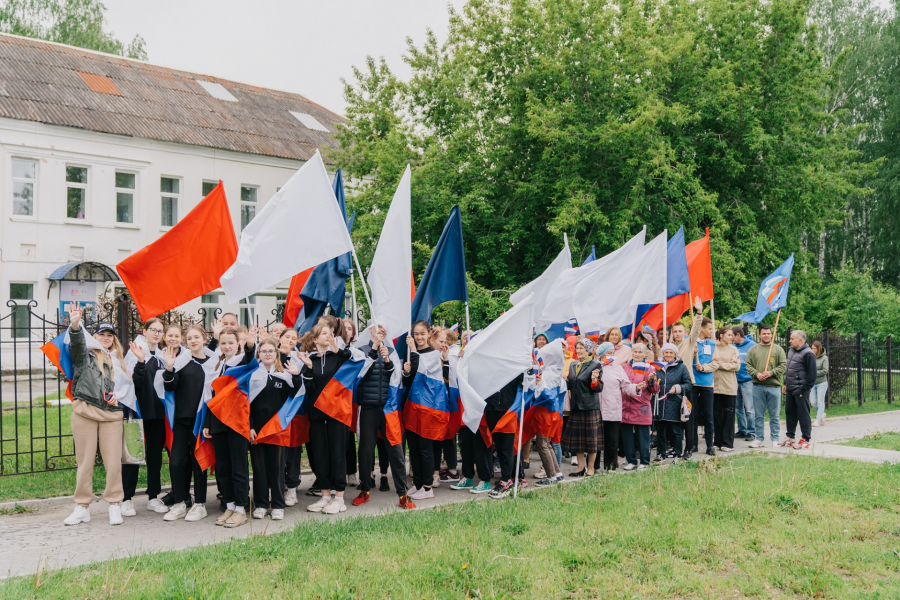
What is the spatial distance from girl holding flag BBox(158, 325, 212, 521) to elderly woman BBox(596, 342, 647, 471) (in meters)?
4.99

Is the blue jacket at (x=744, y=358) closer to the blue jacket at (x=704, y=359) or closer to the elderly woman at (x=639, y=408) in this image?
the blue jacket at (x=704, y=359)

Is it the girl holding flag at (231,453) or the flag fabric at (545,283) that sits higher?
the flag fabric at (545,283)

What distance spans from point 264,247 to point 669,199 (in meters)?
14.8

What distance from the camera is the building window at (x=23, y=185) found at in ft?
77.5

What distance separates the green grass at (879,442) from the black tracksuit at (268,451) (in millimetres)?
8986

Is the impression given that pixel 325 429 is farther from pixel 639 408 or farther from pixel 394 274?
pixel 639 408

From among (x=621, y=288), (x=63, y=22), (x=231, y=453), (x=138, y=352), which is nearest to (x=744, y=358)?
(x=621, y=288)

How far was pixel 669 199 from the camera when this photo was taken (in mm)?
19906

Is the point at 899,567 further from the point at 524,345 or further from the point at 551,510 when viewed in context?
the point at 524,345

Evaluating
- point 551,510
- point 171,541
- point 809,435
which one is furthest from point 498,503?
point 809,435

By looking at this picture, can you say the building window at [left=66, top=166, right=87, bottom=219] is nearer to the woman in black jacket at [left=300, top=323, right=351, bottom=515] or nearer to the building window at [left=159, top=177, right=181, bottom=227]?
the building window at [left=159, top=177, right=181, bottom=227]

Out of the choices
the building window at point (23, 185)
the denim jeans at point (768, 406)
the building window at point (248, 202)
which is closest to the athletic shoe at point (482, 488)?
the denim jeans at point (768, 406)

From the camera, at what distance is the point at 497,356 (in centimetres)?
802

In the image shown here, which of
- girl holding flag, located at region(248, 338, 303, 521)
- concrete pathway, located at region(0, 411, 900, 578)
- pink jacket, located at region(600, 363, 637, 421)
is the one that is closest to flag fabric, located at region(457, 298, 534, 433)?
concrete pathway, located at region(0, 411, 900, 578)
